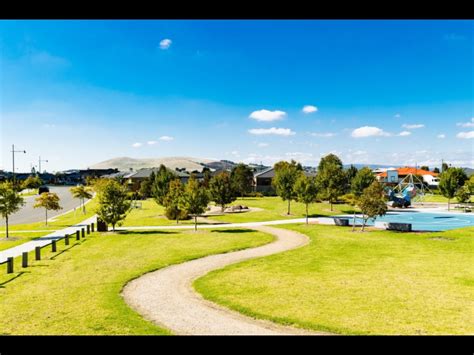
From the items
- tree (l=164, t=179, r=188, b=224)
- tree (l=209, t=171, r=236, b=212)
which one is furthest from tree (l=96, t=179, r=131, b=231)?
tree (l=209, t=171, r=236, b=212)

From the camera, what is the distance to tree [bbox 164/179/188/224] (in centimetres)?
3767

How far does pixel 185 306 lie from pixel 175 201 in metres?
25.2

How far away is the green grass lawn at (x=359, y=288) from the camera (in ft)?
38.5

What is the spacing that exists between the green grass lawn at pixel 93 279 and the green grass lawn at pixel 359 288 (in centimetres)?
380

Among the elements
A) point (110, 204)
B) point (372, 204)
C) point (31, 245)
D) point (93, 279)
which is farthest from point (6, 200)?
point (372, 204)

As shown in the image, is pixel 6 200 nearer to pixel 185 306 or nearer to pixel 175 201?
pixel 175 201

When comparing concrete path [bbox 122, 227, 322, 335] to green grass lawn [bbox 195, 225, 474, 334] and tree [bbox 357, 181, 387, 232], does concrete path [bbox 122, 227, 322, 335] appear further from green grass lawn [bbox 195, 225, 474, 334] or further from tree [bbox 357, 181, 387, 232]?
tree [bbox 357, 181, 387, 232]

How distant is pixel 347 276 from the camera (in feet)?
57.7

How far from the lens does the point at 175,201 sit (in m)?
38.1

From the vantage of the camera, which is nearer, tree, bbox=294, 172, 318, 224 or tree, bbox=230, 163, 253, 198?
tree, bbox=294, 172, 318, 224

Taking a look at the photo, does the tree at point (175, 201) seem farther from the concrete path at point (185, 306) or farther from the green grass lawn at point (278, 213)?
the concrete path at point (185, 306)

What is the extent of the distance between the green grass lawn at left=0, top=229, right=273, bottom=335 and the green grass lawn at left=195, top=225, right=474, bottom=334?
380 cm
